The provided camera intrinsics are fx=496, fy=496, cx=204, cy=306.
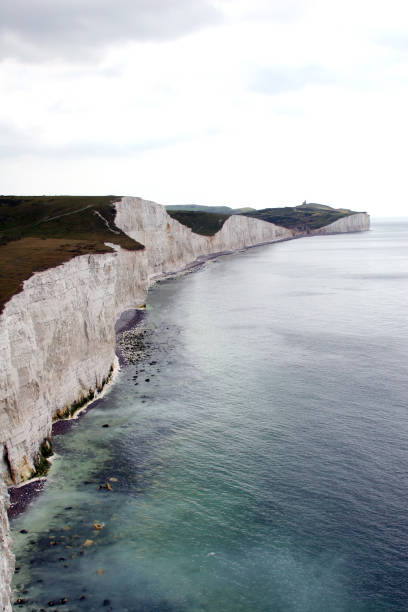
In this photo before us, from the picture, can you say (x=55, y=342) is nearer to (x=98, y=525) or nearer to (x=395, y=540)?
(x=98, y=525)

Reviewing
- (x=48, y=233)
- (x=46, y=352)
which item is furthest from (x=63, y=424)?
(x=48, y=233)

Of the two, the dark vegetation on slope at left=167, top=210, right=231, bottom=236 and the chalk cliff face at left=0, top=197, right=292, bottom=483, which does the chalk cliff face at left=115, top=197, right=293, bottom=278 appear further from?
the chalk cliff face at left=0, top=197, right=292, bottom=483

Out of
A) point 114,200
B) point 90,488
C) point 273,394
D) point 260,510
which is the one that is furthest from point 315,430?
point 114,200

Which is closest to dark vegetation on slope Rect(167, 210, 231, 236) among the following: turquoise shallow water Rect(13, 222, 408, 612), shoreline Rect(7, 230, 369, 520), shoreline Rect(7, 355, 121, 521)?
shoreline Rect(7, 230, 369, 520)

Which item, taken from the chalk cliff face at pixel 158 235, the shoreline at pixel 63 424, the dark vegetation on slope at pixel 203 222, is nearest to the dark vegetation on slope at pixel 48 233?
the chalk cliff face at pixel 158 235

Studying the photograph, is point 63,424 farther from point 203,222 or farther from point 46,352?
point 203,222
